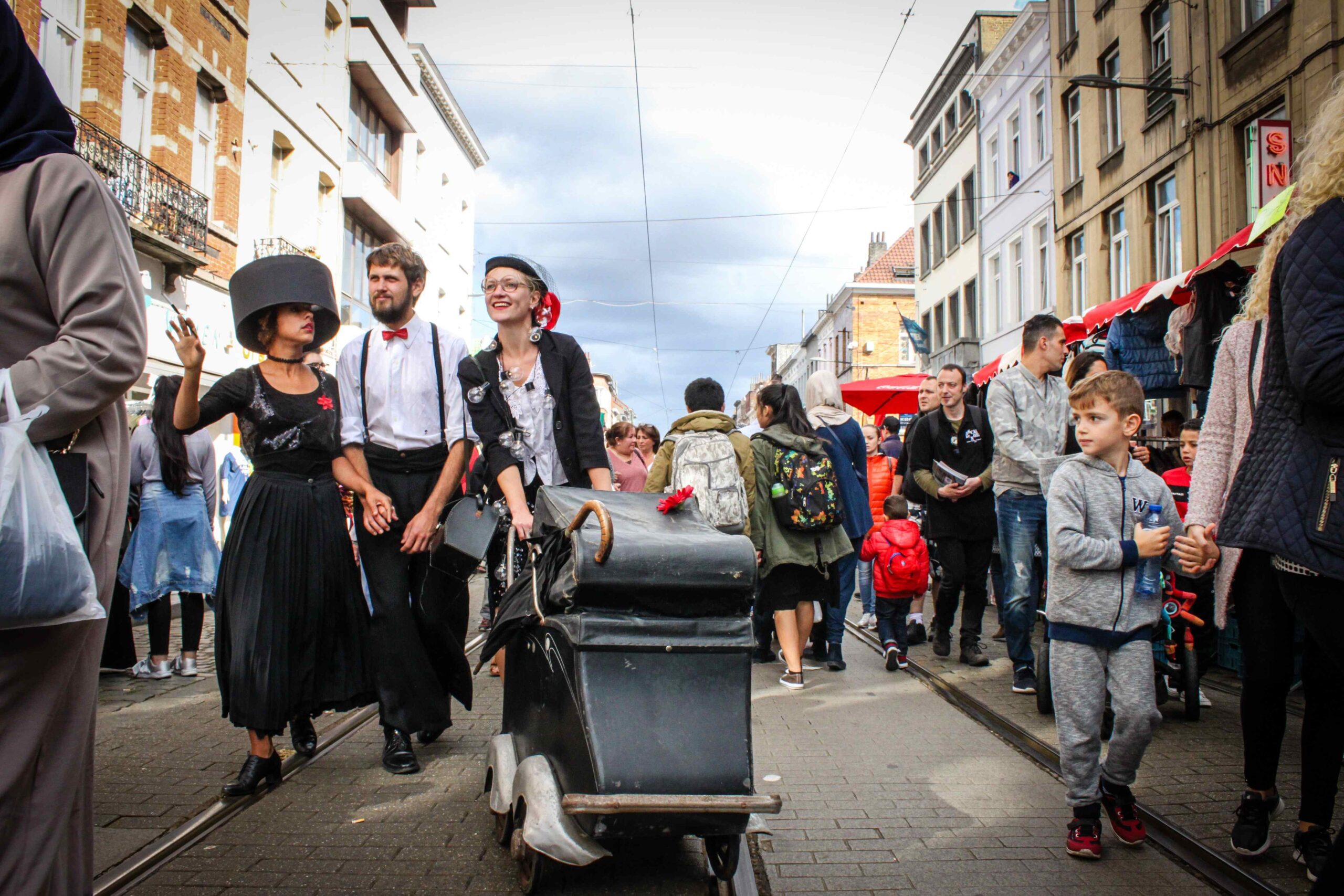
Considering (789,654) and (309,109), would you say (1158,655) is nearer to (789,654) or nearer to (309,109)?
(789,654)

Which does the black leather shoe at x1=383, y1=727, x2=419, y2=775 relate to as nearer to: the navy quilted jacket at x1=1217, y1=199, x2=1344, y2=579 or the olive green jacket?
the olive green jacket

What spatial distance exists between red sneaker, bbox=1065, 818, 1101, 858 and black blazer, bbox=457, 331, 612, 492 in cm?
226

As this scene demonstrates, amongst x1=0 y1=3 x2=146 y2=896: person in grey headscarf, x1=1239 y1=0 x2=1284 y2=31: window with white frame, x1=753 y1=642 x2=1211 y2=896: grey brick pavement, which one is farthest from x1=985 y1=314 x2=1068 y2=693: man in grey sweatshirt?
x1=1239 y1=0 x2=1284 y2=31: window with white frame

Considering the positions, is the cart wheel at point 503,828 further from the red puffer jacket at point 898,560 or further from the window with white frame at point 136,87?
the window with white frame at point 136,87

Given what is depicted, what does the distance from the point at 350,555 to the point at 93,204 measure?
8.70 ft

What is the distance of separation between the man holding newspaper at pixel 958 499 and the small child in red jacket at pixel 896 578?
210mm

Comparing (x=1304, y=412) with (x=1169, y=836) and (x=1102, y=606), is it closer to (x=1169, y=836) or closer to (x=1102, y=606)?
(x=1102, y=606)

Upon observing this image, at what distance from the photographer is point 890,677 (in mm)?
6863

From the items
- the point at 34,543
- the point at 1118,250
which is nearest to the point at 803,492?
the point at 34,543

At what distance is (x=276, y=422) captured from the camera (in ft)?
14.3

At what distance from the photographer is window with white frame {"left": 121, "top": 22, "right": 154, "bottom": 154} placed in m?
15.8

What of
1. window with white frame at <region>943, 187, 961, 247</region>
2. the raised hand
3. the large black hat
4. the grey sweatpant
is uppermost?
window with white frame at <region>943, 187, 961, 247</region>

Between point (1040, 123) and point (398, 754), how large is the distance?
2460 cm

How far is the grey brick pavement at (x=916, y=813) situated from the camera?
10.6 feet
